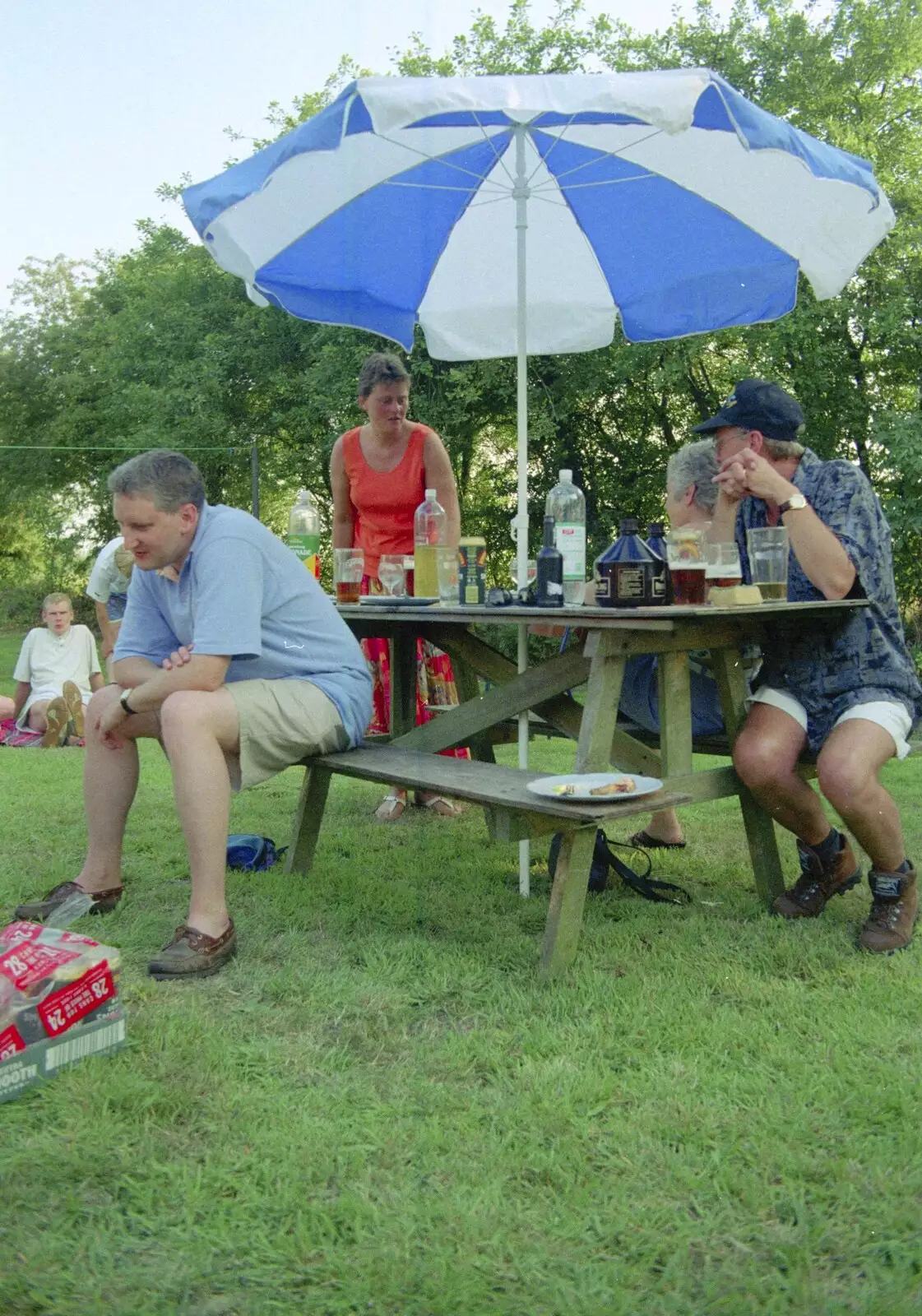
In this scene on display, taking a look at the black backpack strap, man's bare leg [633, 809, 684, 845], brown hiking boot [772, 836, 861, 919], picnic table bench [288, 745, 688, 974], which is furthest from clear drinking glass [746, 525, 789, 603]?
man's bare leg [633, 809, 684, 845]

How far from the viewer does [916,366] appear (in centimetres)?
1577

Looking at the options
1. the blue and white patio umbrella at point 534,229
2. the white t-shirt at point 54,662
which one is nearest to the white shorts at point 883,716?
the blue and white patio umbrella at point 534,229

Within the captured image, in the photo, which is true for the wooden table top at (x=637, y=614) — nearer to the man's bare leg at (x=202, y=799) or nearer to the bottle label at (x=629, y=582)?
the bottle label at (x=629, y=582)

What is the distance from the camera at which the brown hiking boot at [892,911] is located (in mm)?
2928

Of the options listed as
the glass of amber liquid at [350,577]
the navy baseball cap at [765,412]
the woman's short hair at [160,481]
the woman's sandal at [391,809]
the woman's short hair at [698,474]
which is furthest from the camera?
the woman's sandal at [391,809]

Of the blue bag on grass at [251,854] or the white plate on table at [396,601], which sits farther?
the blue bag on grass at [251,854]

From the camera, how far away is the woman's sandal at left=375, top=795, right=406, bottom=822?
188 inches

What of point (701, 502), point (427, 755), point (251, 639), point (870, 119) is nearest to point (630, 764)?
point (427, 755)

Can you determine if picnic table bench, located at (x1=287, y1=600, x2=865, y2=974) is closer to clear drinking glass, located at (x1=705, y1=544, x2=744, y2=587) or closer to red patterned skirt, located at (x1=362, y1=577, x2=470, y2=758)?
clear drinking glass, located at (x1=705, y1=544, x2=744, y2=587)

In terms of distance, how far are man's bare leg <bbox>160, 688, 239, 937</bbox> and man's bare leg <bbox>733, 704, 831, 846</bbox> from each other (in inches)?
52.3

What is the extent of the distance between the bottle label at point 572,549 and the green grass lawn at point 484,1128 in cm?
93

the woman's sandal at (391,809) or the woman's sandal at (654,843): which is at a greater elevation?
the woman's sandal at (391,809)

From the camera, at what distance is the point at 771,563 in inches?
124

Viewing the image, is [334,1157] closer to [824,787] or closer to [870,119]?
[824,787]
